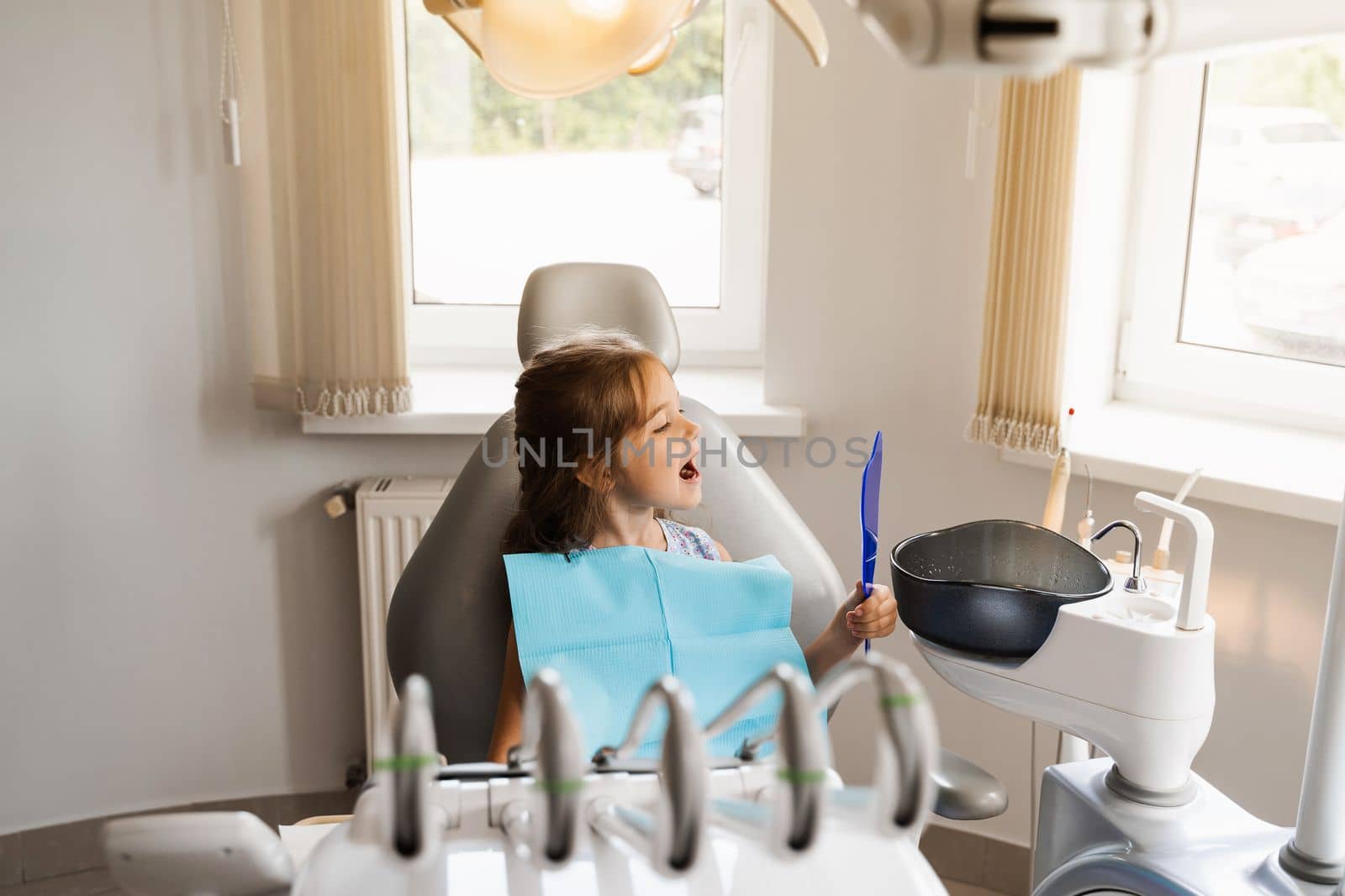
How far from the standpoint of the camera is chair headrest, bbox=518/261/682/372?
1618 millimetres

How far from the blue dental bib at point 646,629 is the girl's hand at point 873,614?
78 mm

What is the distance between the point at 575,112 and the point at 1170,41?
1.96 m

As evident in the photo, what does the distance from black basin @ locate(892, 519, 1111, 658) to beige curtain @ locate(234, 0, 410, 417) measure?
0.99 meters

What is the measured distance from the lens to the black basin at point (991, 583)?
131 cm

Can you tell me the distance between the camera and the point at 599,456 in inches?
58.7

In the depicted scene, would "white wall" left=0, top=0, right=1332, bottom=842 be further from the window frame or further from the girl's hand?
the girl's hand

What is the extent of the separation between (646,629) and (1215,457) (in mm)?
997

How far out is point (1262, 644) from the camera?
1.81 m

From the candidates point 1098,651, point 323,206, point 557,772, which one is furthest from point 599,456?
point 557,772

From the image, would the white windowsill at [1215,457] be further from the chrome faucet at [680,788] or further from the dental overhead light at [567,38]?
the chrome faucet at [680,788]

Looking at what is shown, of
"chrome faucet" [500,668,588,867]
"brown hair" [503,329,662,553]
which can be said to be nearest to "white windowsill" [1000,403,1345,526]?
"brown hair" [503,329,662,553]

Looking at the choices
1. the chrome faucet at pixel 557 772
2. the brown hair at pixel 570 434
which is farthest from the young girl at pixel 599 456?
the chrome faucet at pixel 557 772
